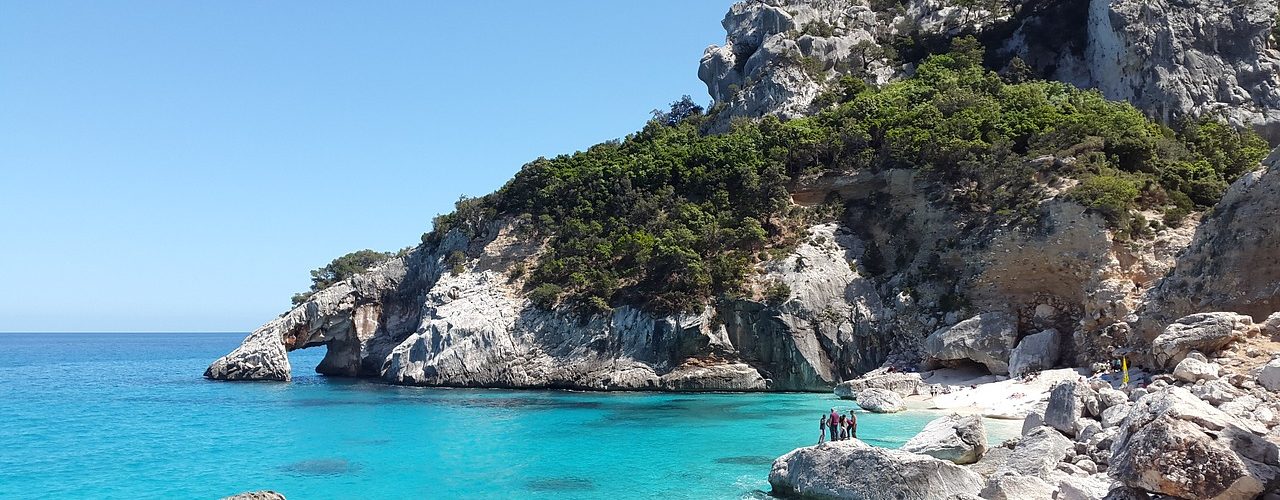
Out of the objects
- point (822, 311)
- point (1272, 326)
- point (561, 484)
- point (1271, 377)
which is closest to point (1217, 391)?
point (1271, 377)

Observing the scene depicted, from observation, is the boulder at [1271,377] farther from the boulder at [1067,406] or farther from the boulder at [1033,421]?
the boulder at [1033,421]

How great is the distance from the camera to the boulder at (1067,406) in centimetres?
1891

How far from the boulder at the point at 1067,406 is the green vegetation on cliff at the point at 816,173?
17.3 meters

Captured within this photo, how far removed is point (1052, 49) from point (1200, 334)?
38790mm

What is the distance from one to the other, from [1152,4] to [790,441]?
38.5 m

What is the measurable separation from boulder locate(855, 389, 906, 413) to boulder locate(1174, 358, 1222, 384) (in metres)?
9.44

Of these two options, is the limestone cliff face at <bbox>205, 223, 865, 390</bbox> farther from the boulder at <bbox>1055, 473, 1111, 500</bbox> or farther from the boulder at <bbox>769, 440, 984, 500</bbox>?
the boulder at <bbox>1055, 473, 1111, 500</bbox>

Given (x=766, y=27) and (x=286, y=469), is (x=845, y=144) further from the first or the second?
(x=286, y=469)

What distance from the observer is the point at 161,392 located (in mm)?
44406

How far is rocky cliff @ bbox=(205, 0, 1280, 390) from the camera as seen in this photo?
32.0 m

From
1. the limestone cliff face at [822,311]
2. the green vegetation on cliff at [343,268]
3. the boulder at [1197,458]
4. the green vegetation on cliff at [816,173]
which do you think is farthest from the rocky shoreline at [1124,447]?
the green vegetation on cliff at [343,268]

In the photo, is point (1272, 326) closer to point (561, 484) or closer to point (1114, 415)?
point (1114, 415)

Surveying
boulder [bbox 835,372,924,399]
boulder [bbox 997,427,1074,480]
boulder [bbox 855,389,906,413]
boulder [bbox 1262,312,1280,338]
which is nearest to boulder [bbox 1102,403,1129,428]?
boulder [bbox 997,427,1074,480]

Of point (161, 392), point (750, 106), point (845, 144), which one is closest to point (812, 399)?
point (845, 144)
